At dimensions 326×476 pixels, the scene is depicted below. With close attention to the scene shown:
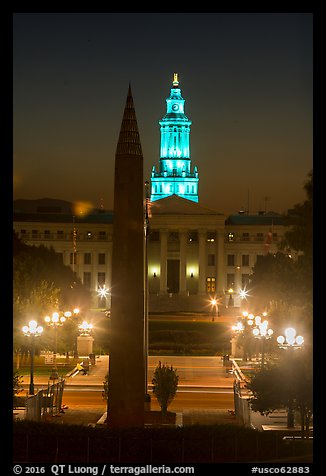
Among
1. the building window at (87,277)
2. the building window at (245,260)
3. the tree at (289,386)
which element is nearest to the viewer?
the tree at (289,386)

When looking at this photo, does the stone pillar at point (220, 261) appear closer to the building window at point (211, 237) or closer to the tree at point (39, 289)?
the building window at point (211, 237)

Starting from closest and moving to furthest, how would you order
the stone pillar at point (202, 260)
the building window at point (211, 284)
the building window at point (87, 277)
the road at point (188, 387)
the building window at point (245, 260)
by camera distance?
the road at point (188, 387) < the stone pillar at point (202, 260) < the building window at point (211, 284) < the building window at point (87, 277) < the building window at point (245, 260)

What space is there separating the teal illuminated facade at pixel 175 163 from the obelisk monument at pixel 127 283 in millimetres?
151659

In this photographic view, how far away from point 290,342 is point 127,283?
5.54m

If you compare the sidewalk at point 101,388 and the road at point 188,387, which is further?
the road at point 188,387

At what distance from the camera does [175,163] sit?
7101 inches

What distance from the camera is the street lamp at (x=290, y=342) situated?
29.2 m

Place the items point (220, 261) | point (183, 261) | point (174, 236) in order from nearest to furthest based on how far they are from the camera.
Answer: point (220, 261) → point (183, 261) → point (174, 236)

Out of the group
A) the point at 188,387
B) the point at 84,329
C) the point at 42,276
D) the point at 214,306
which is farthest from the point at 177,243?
the point at 188,387

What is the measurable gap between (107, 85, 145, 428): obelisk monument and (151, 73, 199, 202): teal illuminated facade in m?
152

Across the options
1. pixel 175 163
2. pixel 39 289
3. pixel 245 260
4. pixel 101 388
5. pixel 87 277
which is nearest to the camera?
pixel 101 388

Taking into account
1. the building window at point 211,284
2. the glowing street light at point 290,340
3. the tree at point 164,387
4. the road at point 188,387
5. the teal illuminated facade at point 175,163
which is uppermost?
the teal illuminated facade at point 175,163

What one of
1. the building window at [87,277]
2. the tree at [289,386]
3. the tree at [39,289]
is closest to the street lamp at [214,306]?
the tree at [39,289]

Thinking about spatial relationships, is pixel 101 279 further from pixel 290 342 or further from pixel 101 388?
pixel 290 342
